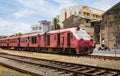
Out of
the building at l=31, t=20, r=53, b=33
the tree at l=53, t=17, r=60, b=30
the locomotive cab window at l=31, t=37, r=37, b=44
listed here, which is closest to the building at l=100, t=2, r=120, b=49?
the locomotive cab window at l=31, t=37, r=37, b=44

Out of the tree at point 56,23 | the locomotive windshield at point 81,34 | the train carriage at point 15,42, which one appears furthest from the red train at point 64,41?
the tree at point 56,23

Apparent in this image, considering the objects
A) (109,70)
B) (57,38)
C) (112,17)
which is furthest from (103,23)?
(109,70)

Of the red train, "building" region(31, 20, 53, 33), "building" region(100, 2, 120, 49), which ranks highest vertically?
"building" region(31, 20, 53, 33)

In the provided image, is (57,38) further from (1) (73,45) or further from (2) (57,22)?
(2) (57,22)

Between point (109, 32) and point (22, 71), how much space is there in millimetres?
38259

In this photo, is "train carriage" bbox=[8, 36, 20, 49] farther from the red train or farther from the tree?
the tree

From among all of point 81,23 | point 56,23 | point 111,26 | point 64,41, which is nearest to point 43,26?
point 56,23

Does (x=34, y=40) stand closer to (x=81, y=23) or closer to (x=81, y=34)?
(x=81, y=34)

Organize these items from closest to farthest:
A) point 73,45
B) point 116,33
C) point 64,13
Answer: point 73,45 < point 116,33 < point 64,13

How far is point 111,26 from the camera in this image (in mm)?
48156

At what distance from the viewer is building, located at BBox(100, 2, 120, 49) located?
46.6 metres

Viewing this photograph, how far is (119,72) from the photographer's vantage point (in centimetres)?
1099

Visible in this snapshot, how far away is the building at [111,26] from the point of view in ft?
153

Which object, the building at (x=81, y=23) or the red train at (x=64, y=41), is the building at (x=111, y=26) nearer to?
the building at (x=81, y=23)
